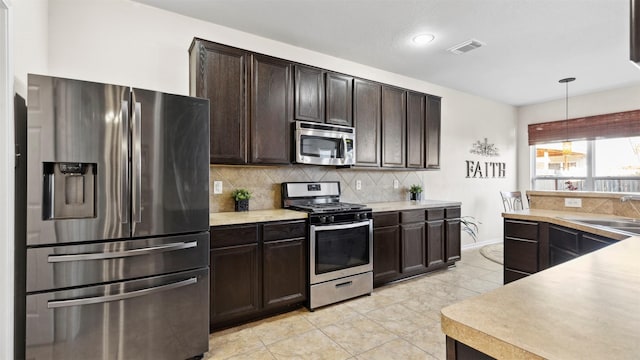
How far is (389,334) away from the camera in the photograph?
241 centimetres

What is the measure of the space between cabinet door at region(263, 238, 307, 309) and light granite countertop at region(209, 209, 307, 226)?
8.3 inches

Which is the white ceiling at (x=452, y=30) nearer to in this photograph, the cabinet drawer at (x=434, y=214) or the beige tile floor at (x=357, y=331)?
the cabinet drawer at (x=434, y=214)

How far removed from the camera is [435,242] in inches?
153

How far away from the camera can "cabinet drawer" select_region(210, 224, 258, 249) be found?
92.9 inches

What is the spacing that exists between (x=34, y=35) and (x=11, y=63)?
60cm

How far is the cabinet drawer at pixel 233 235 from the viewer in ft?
7.74

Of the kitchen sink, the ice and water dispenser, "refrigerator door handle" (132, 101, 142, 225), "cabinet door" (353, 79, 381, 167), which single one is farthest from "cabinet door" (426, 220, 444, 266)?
the ice and water dispenser

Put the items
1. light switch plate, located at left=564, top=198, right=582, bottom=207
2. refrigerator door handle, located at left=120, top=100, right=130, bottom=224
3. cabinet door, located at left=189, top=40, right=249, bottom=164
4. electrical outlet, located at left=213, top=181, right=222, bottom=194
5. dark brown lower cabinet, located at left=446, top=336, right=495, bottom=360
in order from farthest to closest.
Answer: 1. electrical outlet, located at left=213, top=181, right=222, bottom=194
2. light switch plate, located at left=564, top=198, right=582, bottom=207
3. cabinet door, located at left=189, top=40, right=249, bottom=164
4. refrigerator door handle, located at left=120, top=100, right=130, bottom=224
5. dark brown lower cabinet, located at left=446, top=336, right=495, bottom=360

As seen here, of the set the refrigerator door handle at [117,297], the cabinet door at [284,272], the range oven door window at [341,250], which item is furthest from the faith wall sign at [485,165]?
the refrigerator door handle at [117,297]

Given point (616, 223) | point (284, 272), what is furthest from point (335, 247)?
point (616, 223)

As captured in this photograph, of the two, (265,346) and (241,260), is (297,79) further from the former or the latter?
(265,346)

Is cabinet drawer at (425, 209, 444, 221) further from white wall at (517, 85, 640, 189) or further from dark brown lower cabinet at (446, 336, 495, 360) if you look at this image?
white wall at (517, 85, 640, 189)

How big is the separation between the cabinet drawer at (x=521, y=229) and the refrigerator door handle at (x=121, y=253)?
108 inches

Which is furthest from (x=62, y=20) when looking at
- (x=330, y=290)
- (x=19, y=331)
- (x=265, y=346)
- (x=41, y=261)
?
(x=330, y=290)
